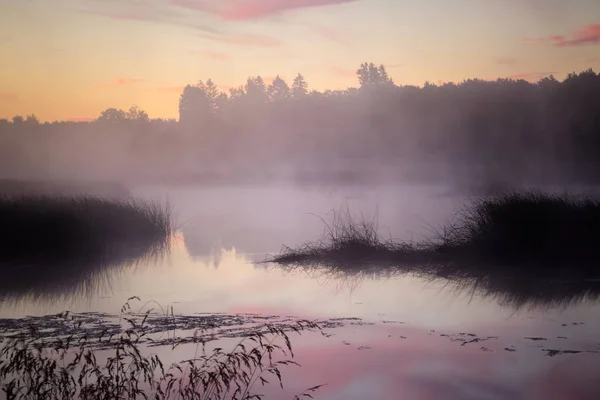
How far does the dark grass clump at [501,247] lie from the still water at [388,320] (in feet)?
3.63

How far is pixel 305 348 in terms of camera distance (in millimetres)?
5773

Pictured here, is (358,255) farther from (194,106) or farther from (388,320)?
(194,106)

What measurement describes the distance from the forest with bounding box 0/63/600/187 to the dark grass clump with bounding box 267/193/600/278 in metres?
18.2

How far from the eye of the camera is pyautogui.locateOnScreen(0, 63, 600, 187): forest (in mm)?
31234

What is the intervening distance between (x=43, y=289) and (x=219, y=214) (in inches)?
653

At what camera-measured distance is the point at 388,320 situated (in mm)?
7023

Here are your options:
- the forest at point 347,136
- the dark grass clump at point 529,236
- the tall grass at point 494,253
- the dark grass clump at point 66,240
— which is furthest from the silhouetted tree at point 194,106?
the dark grass clump at point 529,236

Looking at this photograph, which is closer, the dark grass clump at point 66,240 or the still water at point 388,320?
the still water at point 388,320

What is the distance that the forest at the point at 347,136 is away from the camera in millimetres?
31234

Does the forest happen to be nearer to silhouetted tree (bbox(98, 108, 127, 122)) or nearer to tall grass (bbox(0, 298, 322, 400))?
silhouetted tree (bbox(98, 108, 127, 122))

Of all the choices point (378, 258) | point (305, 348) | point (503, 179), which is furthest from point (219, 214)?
point (305, 348)

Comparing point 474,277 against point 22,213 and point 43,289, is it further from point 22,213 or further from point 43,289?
point 22,213

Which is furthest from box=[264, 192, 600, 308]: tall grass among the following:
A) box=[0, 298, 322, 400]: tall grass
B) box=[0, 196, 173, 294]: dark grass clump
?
box=[0, 298, 322, 400]: tall grass

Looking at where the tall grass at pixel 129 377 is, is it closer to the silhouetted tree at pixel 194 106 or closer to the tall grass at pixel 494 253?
the tall grass at pixel 494 253
